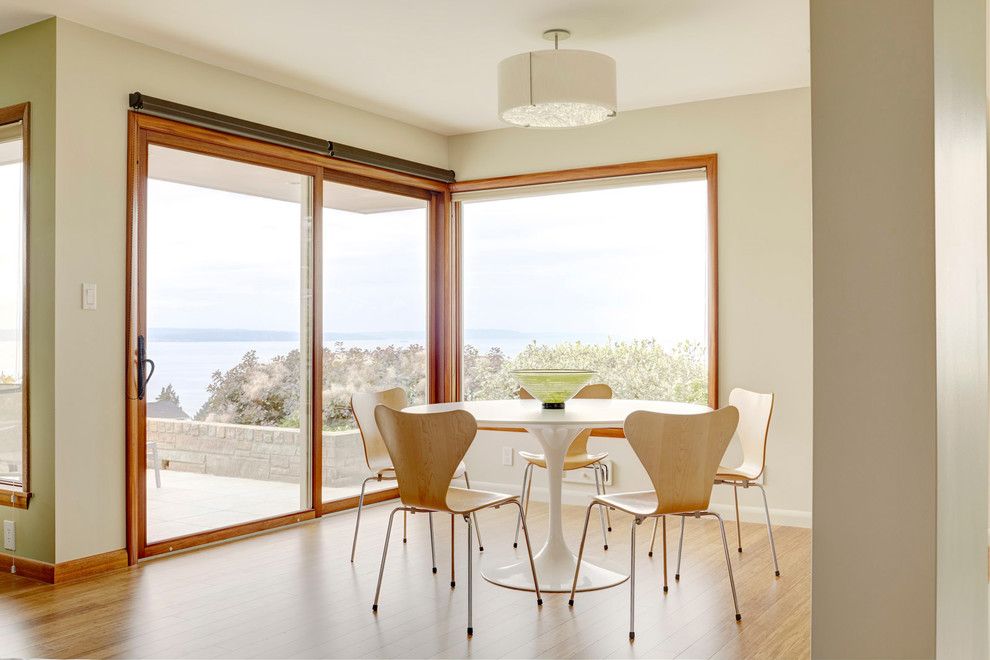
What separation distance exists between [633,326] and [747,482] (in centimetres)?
189

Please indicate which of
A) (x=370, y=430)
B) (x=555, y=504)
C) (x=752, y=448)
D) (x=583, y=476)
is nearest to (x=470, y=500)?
(x=555, y=504)

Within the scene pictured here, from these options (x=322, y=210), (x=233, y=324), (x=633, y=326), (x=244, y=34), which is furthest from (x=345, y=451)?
(x=244, y=34)

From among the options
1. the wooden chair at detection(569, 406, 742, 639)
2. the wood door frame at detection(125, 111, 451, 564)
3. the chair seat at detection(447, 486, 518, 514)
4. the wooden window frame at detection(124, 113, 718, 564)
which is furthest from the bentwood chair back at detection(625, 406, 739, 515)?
the wood door frame at detection(125, 111, 451, 564)

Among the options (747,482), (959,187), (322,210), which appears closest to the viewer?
(959,187)

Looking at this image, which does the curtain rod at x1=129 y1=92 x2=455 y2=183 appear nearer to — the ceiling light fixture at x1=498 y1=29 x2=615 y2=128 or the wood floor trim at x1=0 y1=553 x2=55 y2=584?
the ceiling light fixture at x1=498 y1=29 x2=615 y2=128

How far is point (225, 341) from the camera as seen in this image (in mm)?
4828

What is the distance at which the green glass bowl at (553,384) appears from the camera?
3908 mm

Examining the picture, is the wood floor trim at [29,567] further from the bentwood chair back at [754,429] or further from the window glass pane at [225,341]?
the bentwood chair back at [754,429]

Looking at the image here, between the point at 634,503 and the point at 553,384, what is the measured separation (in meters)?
0.70

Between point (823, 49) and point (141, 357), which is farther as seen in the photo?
point (141, 357)

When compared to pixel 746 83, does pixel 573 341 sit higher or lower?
lower

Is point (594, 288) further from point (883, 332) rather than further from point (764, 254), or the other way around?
point (883, 332)

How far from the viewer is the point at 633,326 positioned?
577 centimetres

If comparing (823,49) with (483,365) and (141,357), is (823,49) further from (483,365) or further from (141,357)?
(483,365)
